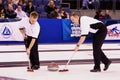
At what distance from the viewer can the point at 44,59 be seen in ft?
40.3

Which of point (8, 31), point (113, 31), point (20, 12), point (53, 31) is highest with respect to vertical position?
point (20, 12)

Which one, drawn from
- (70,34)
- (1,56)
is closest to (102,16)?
(70,34)

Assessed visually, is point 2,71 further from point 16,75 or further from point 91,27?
point 91,27

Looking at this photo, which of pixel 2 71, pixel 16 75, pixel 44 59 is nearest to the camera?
pixel 16 75

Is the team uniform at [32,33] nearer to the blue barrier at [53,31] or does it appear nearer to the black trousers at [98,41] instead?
the black trousers at [98,41]

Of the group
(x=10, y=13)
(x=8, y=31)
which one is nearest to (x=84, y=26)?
(x=8, y=31)

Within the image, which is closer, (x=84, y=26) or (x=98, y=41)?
(x=84, y=26)

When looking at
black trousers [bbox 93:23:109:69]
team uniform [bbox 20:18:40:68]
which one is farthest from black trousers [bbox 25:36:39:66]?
black trousers [bbox 93:23:109:69]

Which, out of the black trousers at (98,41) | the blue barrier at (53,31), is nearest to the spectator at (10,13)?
the blue barrier at (53,31)

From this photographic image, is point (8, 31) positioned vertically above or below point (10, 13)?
below

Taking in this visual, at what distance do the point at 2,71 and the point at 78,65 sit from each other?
2.33 m

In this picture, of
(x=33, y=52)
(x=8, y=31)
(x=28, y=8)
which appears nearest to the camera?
(x=33, y=52)

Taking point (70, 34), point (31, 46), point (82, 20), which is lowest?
point (70, 34)

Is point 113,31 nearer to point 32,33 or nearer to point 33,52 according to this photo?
point 33,52
